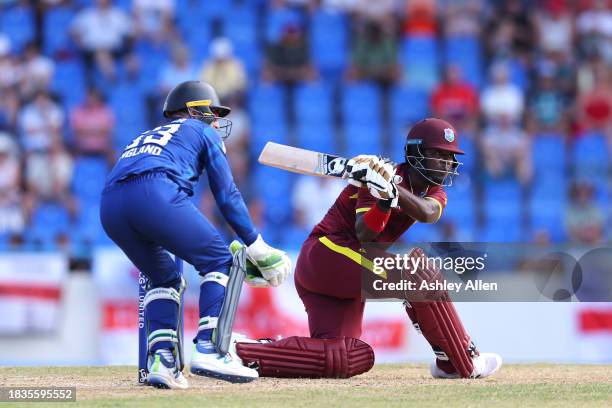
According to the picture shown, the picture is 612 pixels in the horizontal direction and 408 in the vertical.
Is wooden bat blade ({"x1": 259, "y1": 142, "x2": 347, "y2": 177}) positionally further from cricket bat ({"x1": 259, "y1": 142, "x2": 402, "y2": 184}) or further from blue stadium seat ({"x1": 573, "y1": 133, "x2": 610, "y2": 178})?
blue stadium seat ({"x1": 573, "y1": 133, "x2": 610, "y2": 178})

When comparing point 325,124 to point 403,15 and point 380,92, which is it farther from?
point 403,15

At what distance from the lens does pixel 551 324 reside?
10422mm

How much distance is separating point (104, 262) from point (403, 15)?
21.4ft

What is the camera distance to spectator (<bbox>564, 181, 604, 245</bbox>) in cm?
1338

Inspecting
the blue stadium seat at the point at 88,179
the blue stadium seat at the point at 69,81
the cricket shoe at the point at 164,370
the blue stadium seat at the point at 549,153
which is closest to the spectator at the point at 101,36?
the blue stadium seat at the point at 69,81

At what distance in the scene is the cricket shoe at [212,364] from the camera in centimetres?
632

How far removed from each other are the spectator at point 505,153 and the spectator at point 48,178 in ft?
16.6

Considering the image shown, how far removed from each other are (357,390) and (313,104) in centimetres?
841

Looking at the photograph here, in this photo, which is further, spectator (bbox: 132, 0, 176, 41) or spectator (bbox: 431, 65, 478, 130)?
spectator (bbox: 132, 0, 176, 41)

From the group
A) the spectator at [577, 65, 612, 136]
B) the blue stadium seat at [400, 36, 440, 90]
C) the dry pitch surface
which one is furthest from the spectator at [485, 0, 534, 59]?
the dry pitch surface

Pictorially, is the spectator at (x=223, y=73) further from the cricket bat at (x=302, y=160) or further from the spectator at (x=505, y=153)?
the cricket bat at (x=302, y=160)

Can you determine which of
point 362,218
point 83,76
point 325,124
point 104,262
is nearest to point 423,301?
point 362,218

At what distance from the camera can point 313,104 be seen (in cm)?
1462

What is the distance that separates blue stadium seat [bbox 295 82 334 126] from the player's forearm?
7617mm
